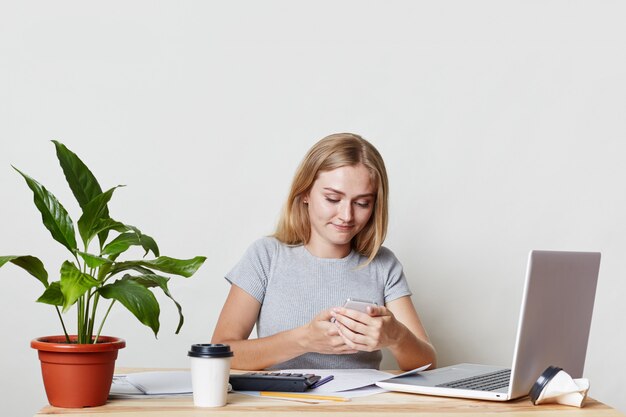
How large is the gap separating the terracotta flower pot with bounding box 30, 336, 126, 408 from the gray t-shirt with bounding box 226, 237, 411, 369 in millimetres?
968

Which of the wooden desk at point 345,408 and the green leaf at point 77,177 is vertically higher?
the green leaf at point 77,177

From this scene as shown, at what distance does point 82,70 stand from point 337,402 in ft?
6.22

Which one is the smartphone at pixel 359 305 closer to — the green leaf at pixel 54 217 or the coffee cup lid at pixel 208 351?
the coffee cup lid at pixel 208 351

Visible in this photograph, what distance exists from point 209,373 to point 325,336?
49cm

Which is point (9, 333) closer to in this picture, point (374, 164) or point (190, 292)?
point (190, 292)

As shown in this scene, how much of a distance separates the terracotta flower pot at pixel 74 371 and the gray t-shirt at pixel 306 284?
968mm

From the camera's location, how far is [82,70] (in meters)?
2.97

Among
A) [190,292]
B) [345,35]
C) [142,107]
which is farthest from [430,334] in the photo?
[142,107]

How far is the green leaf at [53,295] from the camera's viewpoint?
55.3 inches

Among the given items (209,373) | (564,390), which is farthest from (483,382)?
(209,373)

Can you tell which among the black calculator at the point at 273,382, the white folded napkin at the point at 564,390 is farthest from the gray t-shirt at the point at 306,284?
the white folded napkin at the point at 564,390

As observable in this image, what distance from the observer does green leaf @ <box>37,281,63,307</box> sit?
1405mm

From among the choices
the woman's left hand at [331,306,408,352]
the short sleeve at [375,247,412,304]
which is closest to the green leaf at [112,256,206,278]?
the woman's left hand at [331,306,408,352]

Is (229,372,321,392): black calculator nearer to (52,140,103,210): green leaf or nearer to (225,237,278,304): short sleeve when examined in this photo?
(52,140,103,210): green leaf
